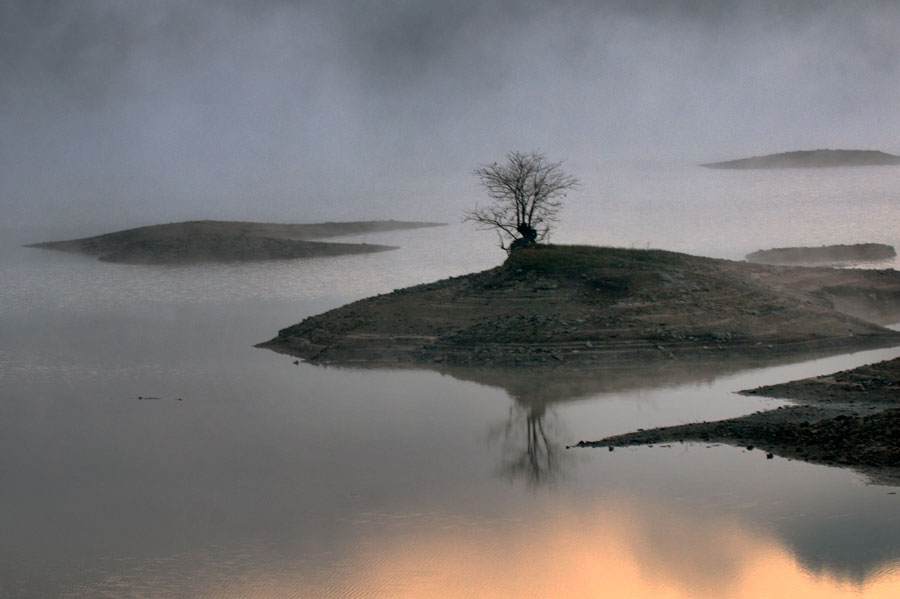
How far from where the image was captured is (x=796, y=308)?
1547 inches

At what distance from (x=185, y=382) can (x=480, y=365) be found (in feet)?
31.4

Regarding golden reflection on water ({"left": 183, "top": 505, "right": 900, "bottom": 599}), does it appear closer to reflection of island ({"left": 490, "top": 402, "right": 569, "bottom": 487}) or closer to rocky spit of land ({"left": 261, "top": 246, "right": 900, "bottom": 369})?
reflection of island ({"left": 490, "top": 402, "right": 569, "bottom": 487})

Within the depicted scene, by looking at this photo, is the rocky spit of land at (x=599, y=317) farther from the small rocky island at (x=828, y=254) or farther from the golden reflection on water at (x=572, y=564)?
the small rocky island at (x=828, y=254)

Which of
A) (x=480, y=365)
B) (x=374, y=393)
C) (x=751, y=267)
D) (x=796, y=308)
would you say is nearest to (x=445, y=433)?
(x=374, y=393)

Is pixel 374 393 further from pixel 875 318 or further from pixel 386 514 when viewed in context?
pixel 875 318

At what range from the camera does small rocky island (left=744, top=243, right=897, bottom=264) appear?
209ft

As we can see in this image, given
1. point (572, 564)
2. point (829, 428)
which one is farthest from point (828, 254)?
point (572, 564)

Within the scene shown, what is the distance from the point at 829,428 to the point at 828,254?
43.9m

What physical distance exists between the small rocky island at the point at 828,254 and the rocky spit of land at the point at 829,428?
36.2 meters

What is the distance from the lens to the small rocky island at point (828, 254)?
209 feet

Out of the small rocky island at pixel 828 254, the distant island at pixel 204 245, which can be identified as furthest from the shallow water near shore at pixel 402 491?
the distant island at pixel 204 245

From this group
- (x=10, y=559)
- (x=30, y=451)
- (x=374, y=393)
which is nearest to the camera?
(x=10, y=559)

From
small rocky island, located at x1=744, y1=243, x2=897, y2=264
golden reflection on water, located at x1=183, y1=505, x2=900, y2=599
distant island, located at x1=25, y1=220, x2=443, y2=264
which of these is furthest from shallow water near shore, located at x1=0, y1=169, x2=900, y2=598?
distant island, located at x1=25, y1=220, x2=443, y2=264

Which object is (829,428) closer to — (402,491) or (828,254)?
(402,491)
